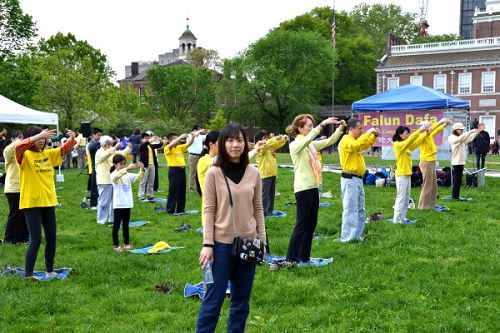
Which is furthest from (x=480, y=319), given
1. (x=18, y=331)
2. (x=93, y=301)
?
(x=18, y=331)

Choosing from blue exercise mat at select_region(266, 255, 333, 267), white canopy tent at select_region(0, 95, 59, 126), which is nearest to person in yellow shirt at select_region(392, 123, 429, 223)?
blue exercise mat at select_region(266, 255, 333, 267)

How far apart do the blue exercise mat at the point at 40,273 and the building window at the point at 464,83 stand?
48607 mm

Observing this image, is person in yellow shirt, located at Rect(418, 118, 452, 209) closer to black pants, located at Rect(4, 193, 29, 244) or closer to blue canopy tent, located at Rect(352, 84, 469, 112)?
blue canopy tent, located at Rect(352, 84, 469, 112)

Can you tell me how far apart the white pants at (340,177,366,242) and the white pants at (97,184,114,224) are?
5150 mm

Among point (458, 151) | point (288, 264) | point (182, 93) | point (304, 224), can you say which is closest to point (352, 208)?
point (304, 224)

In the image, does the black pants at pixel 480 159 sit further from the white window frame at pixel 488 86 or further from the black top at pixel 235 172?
the white window frame at pixel 488 86

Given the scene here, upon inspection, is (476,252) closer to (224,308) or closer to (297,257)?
(297,257)

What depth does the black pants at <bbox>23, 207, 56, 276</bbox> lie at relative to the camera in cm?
682

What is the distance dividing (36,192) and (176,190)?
230 inches

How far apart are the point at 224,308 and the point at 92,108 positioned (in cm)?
3265

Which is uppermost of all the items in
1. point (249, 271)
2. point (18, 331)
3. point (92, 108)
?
point (92, 108)

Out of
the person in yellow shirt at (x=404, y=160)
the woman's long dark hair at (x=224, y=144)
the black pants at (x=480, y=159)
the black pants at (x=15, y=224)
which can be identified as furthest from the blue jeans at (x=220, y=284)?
the black pants at (x=480, y=159)

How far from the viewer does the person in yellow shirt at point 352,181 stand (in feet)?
28.1

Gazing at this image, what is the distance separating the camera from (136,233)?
10.0m
